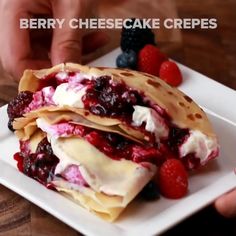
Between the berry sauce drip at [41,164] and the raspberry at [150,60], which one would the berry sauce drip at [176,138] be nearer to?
the berry sauce drip at [41,164]

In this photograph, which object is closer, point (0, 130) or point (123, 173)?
point (123, 173)

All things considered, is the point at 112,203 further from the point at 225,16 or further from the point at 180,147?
the point at 225,16

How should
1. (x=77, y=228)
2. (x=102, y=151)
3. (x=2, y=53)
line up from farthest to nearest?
(x=2, y=53), (x=102, y=151), (x=77, y=228)

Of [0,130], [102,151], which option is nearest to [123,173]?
[102,151]

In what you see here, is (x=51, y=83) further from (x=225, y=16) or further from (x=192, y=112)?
(x=225, y=16)

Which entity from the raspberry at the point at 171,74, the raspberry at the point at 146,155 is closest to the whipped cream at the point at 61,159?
the raspberry at the point at 146,155

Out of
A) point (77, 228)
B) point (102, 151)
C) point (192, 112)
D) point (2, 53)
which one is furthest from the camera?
point (2, 53)
